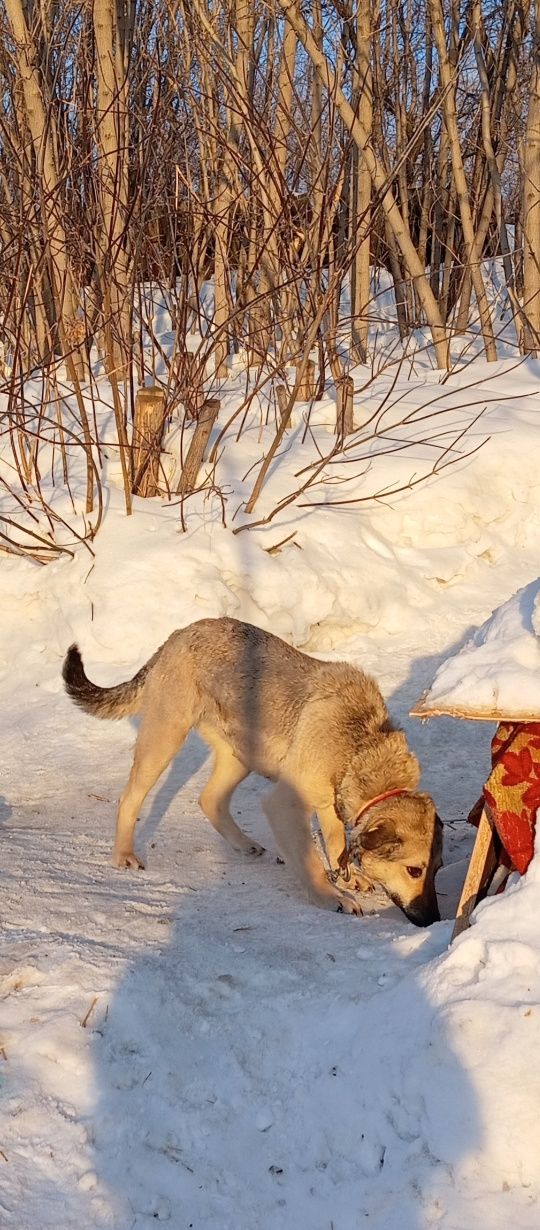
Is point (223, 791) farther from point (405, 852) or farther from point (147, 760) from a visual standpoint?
point (405, 852)

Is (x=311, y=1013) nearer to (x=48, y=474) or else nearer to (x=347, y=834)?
(x=347, y=834)

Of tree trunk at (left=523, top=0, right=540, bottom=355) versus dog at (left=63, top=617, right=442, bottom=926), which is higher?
tree trunk at (left=523, top=0, right=540, bottom=355)

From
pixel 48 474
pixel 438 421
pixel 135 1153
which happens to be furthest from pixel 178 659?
pixel 438 421

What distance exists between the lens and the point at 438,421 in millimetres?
10625

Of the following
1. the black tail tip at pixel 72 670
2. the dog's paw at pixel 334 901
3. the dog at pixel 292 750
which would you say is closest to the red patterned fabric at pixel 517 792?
the dog at pixel 292 750

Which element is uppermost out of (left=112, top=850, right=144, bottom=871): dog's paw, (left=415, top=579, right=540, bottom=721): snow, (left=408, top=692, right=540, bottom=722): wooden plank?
(left=415, top=579, right=540, bottom=721): snow

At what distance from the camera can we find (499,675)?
421cm

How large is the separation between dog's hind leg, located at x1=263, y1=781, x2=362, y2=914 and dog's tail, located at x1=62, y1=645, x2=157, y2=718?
116cm

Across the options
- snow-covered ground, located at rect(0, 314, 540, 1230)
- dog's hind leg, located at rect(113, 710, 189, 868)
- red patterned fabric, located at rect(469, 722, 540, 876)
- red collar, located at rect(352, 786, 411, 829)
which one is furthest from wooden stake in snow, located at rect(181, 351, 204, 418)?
red patterned fabric, located at rect(469, 722, 540, 876)

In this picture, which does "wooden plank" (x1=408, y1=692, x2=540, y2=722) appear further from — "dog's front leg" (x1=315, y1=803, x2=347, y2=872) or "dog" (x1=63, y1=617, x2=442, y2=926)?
"dog's front leg" (x1=315, y1=803, x2=347, y2=872)

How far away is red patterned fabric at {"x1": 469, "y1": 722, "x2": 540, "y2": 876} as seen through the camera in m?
4.25

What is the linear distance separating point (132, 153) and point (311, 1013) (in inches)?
447

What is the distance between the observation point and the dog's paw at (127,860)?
5766mm

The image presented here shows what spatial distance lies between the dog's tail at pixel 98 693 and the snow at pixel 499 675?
2394 millimetres
